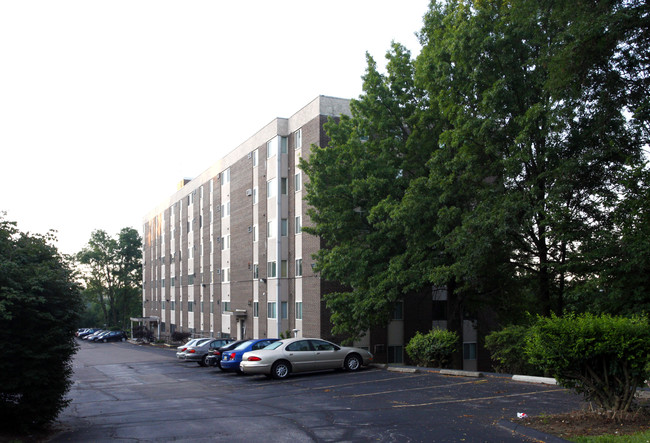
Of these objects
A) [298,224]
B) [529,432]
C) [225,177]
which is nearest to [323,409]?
[529,432]

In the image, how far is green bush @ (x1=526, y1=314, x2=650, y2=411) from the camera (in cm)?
845

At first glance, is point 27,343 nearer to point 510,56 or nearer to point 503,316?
point 510,56

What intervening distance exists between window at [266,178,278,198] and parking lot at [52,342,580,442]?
66.0ft

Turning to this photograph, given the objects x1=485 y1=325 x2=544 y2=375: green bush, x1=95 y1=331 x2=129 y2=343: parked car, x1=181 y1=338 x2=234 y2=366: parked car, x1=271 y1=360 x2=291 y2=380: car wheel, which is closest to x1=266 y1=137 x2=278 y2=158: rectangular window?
x1=181 y1=338 x2=234 y2=366: parked car

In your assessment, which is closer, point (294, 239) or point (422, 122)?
point (422, 122)

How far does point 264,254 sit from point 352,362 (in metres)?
19.4

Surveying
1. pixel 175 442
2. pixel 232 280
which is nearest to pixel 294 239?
pixel 232 280

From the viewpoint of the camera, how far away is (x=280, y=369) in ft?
64.0

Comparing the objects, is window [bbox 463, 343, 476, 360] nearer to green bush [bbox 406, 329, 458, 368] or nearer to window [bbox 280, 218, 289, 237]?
window [bbox 280, 218, 289, 237]

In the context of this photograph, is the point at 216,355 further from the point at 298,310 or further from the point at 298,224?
the point at 298,224

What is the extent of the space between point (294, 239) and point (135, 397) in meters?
19.5

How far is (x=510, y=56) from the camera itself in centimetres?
1858

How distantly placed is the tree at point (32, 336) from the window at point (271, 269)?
82.9 ft

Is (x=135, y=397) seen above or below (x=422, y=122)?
below
